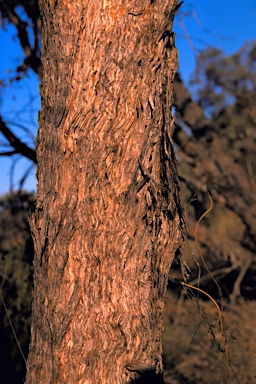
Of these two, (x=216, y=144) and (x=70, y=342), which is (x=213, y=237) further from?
(x=70, y=342)

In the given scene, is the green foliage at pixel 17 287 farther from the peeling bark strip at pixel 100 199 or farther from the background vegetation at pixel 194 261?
the peeling bark strip at pixel 100 199

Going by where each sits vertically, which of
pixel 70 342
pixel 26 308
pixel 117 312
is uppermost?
pixel 117 312

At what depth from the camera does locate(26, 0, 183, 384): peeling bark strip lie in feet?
5.65

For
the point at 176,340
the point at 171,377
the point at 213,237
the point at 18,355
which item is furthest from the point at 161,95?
the point at 213,237

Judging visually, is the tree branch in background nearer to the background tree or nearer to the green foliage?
the green foliage

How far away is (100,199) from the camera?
1.74 m

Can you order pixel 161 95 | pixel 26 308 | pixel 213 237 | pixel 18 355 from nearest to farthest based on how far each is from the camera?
pixel 161 95
pixel 18 355
pixel 26 308
pixel 213 237

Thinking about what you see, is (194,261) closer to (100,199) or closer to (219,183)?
(219,183)

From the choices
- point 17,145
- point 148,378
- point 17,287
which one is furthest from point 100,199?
point 17,287

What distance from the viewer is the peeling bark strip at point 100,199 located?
1724 millimetres

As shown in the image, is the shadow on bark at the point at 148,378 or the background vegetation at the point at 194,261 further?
the background vegetation at the point at 194,261

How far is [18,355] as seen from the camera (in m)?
3.91

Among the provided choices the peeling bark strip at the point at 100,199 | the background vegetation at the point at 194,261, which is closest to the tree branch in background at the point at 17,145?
the background vegetation at the point at 194,261

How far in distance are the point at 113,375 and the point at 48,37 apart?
4.54 ft
